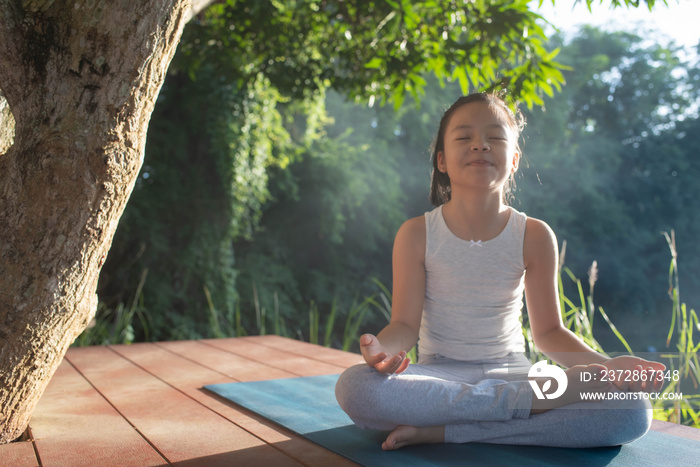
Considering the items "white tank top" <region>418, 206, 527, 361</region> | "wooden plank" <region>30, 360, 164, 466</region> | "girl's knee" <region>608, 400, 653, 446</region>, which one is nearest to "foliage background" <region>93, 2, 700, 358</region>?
"white tank top" <region>418, 206, 527, 361</region>

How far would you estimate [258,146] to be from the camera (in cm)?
689

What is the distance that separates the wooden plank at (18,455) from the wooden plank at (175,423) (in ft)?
0.84

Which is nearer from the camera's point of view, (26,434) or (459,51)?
(26,434)

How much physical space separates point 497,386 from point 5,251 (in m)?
1.16

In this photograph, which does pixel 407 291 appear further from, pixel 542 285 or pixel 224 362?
pixel 224 362

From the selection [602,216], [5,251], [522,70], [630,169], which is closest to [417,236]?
[5,251]

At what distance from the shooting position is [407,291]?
5.20ft

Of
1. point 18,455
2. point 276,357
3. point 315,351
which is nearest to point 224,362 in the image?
point 276,357

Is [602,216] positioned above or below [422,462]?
above

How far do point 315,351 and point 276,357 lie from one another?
0.25 metres

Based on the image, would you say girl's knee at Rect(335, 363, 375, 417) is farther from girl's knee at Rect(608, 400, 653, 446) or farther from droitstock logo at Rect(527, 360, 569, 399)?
girl's knee at Rect(608, 400, 653, 446)

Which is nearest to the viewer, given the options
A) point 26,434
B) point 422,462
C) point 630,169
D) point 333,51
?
point 422,462

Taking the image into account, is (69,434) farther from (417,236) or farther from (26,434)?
(417,236)

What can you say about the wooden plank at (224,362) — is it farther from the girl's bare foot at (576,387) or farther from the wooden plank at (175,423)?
the girl's bare foot at (576,387)
